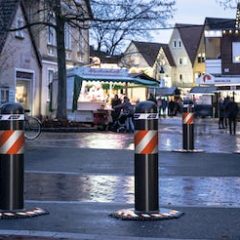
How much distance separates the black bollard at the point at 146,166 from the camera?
27.1 ft

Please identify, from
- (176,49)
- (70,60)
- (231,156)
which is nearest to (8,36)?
(70,60)

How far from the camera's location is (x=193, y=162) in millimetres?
15414

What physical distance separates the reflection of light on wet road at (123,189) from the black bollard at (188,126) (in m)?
5.44

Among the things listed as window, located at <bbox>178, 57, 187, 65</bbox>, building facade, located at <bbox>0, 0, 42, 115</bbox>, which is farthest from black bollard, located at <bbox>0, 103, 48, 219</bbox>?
window, located at <bbox>178, 57, 187, 65</bbox>

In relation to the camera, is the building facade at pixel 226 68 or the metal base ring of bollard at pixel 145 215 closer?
the metal base ring of bollard at pixel 145 215

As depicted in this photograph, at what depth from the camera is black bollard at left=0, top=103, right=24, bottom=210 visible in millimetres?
8305

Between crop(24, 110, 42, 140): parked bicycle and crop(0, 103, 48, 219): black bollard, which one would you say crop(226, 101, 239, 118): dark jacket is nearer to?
crop(24, 110, 42, 140): parked bicycle

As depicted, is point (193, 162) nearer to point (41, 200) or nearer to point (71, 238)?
point (41, 200)

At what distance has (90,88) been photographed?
108 ft

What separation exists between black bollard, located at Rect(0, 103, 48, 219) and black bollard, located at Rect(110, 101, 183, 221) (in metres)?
1.21

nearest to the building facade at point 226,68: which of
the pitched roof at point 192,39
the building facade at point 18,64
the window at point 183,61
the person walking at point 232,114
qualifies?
the building facade at point 18,64

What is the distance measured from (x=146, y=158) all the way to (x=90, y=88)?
2487 cm

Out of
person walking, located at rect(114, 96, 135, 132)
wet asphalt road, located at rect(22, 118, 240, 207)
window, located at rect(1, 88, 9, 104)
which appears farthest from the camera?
window, located at rect(1, 88, 9, 104)

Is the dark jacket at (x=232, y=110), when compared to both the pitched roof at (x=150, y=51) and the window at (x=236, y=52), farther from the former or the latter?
the pitched roof at (x=150, y=51)
